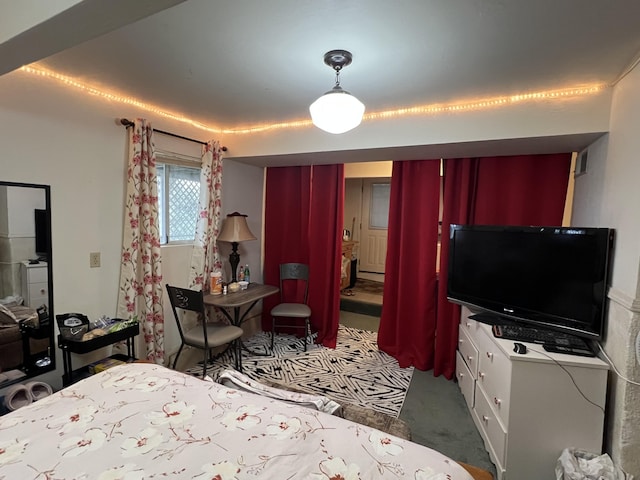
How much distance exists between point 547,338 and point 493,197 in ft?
4.25

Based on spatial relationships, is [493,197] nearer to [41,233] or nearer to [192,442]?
[192,442]

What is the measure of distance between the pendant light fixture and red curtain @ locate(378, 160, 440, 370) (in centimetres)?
152

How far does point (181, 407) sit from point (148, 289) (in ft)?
4.95

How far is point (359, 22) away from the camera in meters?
1.36

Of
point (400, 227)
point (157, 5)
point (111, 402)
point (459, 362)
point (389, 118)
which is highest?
point (389, 118)

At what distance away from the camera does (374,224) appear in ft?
20.4

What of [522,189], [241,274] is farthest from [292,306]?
[522,189]

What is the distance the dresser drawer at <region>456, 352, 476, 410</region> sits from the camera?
2355mm

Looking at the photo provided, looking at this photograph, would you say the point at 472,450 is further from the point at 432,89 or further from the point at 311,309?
the point at 432,89

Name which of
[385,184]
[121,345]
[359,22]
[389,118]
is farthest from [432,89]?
[385,184]

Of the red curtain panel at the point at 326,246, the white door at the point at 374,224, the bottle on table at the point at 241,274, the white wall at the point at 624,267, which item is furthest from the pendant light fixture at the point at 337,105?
the white door at the point at 374,224

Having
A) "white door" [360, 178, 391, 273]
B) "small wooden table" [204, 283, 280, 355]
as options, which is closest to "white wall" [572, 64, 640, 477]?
"small wooden table" [204, 283, 280, 355]

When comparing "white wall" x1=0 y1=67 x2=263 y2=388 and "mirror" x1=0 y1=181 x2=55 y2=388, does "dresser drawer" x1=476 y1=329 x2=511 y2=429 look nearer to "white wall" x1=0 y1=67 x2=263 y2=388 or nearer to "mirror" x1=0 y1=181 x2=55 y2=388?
"white wall" x1=0 y1=67 x2=263 y2=388

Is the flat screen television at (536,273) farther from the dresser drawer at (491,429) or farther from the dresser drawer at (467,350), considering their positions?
the dresser drawer at (491,429)
